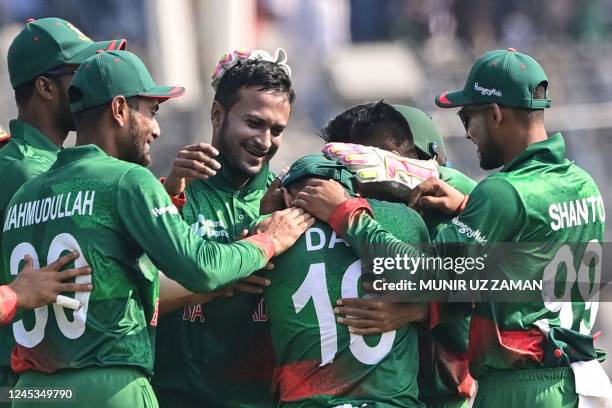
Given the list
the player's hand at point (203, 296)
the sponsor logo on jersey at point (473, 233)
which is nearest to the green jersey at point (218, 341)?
the player's hand at point (203, 296)

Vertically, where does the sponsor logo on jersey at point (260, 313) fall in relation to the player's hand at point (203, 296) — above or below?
below

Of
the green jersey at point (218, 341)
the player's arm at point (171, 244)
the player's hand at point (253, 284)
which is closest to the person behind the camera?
the player's arm at point (171, 244)

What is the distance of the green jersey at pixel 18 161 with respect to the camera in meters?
6.87

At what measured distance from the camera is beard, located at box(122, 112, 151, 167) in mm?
6328

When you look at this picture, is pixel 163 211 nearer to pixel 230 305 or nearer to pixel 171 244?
pixel 171 244

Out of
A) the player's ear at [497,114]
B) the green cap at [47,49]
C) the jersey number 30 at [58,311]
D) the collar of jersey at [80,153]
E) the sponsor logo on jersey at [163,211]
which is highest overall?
the green cap at [47,49]

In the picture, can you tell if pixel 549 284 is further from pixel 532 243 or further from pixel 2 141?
pixel 2 141

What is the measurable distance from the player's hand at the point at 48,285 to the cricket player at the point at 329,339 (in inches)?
36.1

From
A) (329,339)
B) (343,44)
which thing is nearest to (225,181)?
(329,339)

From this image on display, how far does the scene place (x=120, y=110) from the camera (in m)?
6.29

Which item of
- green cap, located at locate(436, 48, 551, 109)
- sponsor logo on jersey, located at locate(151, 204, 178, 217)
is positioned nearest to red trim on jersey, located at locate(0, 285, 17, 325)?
sponsor logo on jersey, located at locate(151, 204, 178, 217)

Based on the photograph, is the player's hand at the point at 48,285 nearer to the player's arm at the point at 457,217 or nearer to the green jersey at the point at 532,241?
the player's arm at the point at 457,217

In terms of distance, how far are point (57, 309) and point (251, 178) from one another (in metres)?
1.46

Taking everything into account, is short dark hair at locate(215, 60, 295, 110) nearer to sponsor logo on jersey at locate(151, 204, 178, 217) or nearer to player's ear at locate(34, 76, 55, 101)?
player's ear at locate(34, 76, 55, 101)
